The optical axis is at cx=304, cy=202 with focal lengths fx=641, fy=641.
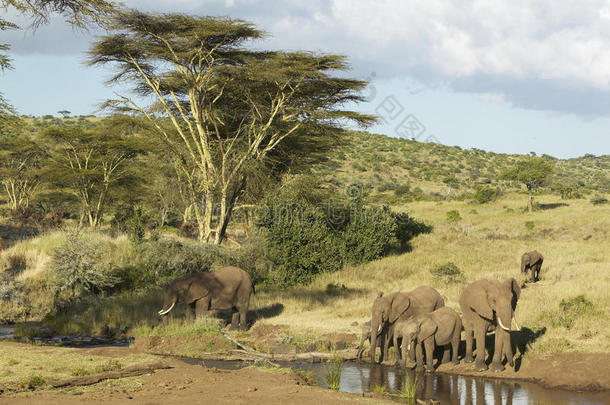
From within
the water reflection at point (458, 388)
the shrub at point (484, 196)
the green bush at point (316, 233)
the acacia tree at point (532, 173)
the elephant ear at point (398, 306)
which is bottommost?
the water reflection at point (458, 388)

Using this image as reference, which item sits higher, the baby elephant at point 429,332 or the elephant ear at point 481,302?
the elephant ear at point 481,302

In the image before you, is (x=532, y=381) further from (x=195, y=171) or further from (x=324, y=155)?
(x=324, y=155)

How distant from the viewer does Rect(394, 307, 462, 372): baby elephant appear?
42.4ft

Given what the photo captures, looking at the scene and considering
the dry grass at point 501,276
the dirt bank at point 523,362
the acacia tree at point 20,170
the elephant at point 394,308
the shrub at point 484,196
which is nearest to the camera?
the dirt bank at point 523,362

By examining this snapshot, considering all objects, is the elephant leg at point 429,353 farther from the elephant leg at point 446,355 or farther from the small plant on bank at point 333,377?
the small plant on bank at point 333,377

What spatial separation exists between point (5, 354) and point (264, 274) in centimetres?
1471

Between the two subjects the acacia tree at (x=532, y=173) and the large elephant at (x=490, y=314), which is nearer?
the large elephant at (x=490, y=314)

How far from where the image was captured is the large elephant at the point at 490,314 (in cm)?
1262

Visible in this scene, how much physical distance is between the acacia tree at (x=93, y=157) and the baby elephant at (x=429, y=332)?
2630cm

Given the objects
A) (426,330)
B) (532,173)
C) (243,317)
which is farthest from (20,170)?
(426,330)

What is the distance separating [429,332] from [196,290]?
6433mm

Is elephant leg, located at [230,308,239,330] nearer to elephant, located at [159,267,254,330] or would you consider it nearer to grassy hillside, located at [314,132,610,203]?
elephant, located at [159,267,254,330]

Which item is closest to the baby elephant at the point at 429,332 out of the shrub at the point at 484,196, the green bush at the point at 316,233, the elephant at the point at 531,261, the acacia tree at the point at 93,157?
the elephant at the point at 531,261

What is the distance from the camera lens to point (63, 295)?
21.2m
